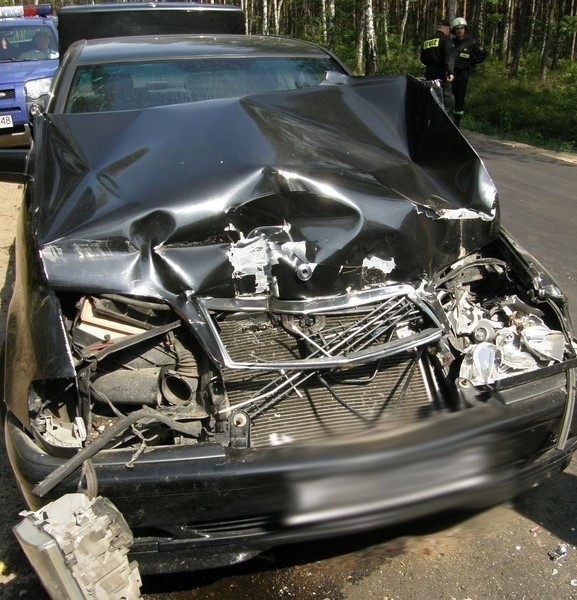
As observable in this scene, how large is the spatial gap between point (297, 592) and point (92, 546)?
87 cm

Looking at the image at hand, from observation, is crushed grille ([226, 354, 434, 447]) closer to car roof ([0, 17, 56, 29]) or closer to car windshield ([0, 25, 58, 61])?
car windshield ([0, 25, 58, 61])

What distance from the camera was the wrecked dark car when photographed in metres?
2.24

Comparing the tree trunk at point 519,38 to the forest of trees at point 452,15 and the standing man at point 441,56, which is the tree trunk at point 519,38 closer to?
the forest of trees at point 452,15

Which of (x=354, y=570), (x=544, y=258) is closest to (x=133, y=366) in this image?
(x=354, y=570)

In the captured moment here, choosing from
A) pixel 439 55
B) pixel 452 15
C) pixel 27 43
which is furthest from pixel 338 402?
pixel 452 15

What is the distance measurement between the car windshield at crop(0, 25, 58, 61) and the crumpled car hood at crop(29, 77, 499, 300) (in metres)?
8.58

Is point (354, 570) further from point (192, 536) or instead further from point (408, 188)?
point (408, 188)

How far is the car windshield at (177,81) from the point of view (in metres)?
3.87

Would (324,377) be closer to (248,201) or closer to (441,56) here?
(248,201)

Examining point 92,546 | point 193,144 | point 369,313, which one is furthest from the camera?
point 193,144

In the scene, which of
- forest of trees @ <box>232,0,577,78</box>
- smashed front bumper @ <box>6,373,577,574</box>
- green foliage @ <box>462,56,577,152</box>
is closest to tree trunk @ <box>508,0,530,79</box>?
forest of trees @ <box>232,0,577,78</box>

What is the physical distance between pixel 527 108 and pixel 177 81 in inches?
536

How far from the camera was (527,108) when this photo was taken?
51.8ft

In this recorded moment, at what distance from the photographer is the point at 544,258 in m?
5.83
